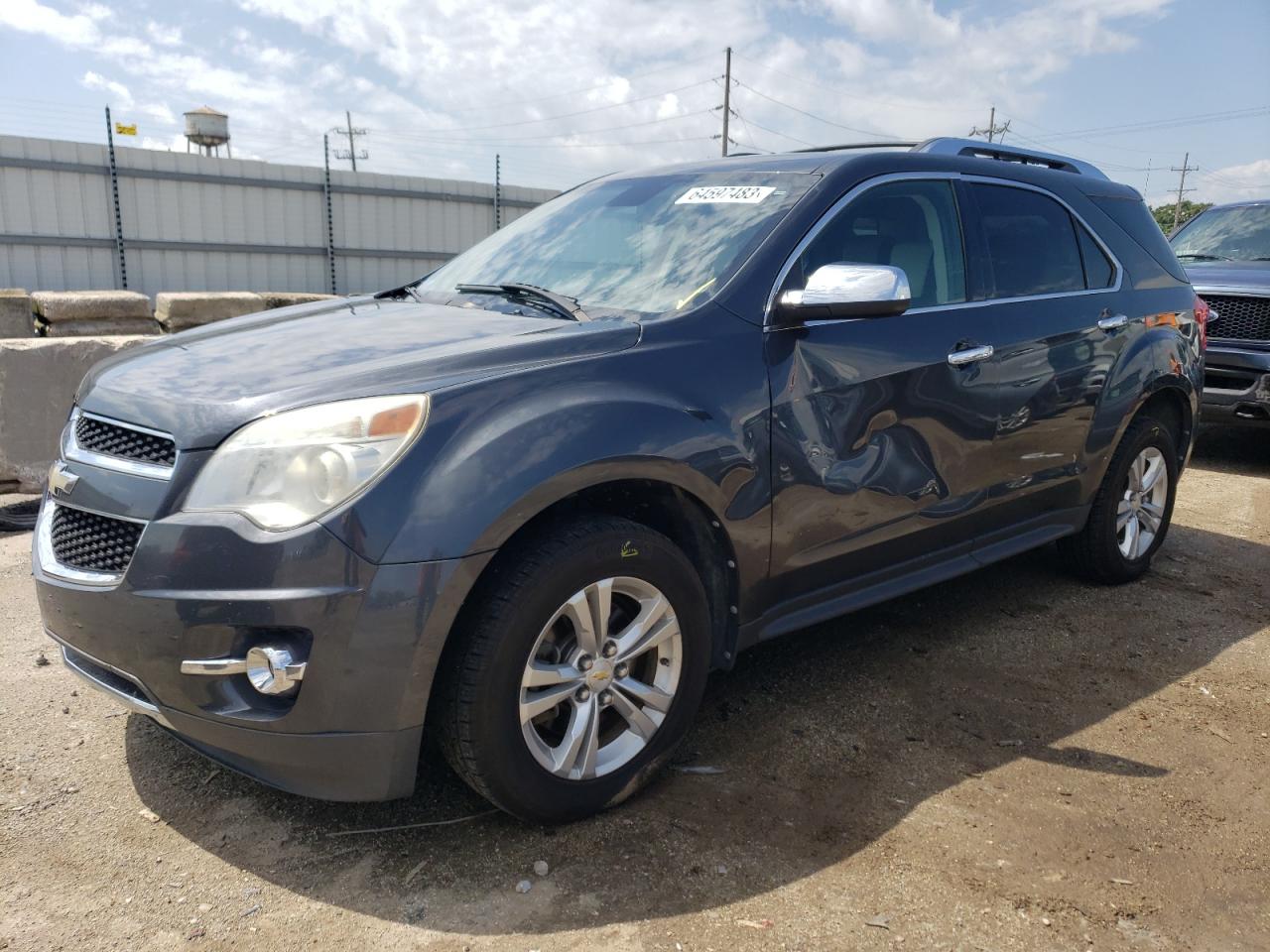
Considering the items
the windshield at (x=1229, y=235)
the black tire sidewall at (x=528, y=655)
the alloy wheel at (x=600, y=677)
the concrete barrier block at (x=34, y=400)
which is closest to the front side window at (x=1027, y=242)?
the black tire sidewall at (x=528, y=655)

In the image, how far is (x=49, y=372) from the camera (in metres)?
5.53

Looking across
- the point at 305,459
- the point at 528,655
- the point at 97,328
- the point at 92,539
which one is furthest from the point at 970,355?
the point at 97,328

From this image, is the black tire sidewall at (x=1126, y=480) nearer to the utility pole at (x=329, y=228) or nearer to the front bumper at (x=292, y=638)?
the front bumper at (x=292, y=638)

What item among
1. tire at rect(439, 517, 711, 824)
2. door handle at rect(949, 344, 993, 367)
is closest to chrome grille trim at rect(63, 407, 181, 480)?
tire at rect(439, 517, 711, 824)

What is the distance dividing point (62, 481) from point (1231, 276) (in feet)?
27.4

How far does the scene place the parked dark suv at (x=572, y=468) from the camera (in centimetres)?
220

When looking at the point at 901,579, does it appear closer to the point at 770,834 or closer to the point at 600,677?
the point at 770,834

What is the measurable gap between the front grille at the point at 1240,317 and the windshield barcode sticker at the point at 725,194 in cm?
613

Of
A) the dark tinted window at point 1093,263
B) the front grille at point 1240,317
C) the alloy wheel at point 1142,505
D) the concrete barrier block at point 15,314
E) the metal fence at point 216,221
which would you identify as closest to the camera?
the dark tinted window at point 1093,263

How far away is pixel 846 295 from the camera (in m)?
2.82

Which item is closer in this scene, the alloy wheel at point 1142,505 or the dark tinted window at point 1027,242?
the dark tinted window at point 1027,242

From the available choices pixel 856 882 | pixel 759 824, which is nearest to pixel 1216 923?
pixel 856 882

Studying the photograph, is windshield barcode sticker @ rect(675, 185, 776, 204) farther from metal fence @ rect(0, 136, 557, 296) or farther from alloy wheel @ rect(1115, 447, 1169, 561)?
metal fence @ rect(0, 136, 557, 296)

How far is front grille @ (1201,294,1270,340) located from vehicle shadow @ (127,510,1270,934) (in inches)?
165
